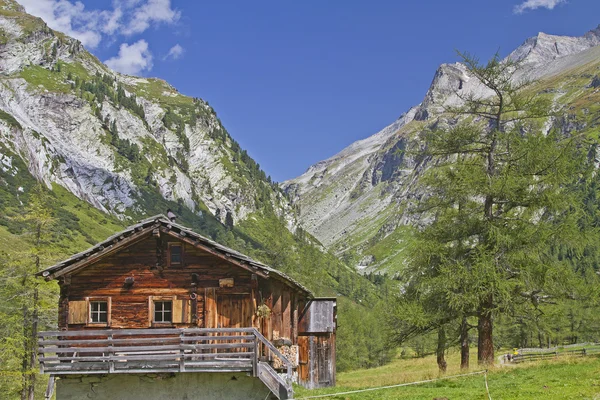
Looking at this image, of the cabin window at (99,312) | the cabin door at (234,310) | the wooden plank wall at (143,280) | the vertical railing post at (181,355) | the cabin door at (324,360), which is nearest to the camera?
the vertical railing post at (181,355)

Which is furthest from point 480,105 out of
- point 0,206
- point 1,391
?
point 0,206

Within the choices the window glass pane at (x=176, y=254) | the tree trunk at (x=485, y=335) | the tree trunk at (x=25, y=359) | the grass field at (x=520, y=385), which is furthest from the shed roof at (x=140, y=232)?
the tree trunk at (x=25, y=359)

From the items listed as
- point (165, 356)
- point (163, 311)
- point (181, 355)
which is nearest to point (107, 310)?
point (163, 311)

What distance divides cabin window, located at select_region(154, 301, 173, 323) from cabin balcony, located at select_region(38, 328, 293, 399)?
1.25 metres

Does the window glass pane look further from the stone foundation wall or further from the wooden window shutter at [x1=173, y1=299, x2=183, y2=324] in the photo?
the stone foundation wall

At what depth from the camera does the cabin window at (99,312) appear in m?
28.3

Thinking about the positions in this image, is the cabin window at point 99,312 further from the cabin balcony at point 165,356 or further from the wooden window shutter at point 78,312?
the cabin balcony at point 165,356

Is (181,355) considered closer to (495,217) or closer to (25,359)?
(495,217)

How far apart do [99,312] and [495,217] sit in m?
20.0

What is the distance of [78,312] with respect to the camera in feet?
92.4

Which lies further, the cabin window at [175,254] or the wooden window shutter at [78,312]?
the cabin window at [175,254]

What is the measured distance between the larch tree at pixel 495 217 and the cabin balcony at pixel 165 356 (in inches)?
372

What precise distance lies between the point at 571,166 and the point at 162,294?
20400 mm

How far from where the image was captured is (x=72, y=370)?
25.5m
